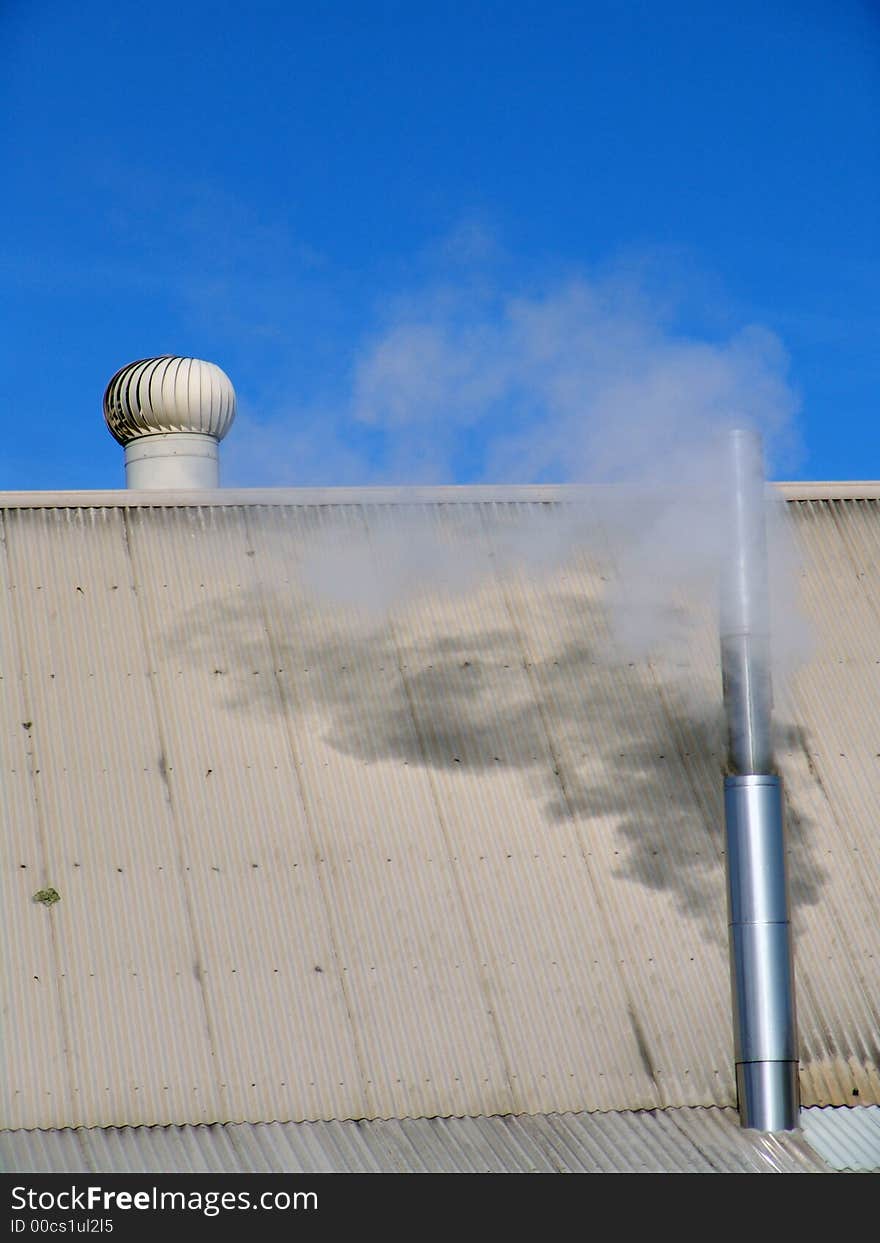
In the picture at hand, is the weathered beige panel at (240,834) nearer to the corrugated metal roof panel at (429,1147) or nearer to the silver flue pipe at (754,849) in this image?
the corrugated metal roof panel at (429,1147)

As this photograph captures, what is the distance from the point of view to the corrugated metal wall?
11203mm

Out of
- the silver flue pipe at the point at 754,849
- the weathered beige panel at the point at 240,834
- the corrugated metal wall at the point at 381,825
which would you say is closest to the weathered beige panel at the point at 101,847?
the corrugated metal wall at the point at 381,825

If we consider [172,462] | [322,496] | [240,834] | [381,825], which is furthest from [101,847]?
Result: [172,462]

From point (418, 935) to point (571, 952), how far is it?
46.2 inches

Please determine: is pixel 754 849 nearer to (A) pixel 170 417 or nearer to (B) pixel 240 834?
(B) pixel 240 834

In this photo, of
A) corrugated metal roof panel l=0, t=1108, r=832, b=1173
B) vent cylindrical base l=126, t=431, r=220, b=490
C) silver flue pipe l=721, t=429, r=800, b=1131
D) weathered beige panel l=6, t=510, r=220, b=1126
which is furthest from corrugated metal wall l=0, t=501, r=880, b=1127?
vent cylindrical base l=126, t=431, r=220, b=490

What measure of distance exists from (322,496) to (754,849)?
20.9ft

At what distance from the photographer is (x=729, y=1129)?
35.9 feet

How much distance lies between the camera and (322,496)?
51.4 ft

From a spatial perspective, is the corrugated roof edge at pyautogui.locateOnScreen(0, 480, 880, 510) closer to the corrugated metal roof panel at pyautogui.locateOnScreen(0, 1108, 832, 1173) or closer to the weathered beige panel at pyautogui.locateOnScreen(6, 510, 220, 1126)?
the weathered beige panel at pyautogui.locateOnScreen(6, 510, 220, 1126)

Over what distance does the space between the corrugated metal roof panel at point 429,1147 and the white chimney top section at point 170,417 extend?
9.17 meters

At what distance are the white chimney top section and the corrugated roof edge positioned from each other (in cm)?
273

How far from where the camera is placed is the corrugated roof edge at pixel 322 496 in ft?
49.9
